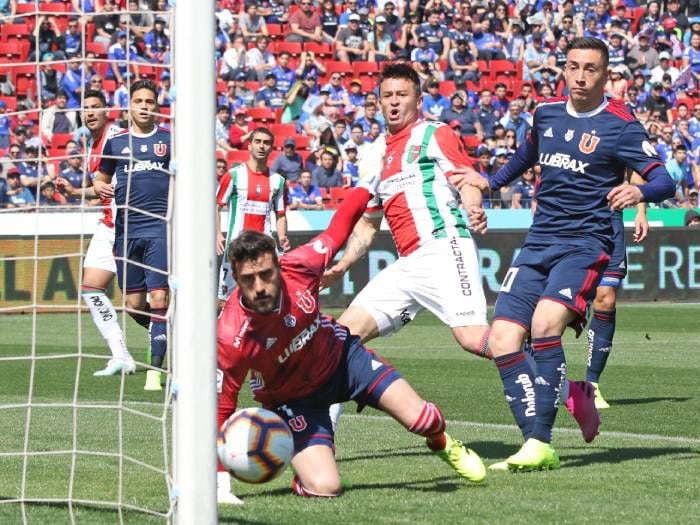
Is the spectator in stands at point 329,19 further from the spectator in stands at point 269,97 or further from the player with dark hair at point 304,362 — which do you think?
the player with dark hair at point 304,362

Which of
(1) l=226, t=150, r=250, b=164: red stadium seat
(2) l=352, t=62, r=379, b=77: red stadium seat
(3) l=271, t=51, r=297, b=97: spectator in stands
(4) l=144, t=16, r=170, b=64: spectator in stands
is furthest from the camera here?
(2) l=352, t=62, r=379, b=77: red stadium seat

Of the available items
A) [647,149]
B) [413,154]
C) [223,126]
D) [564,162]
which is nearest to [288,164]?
[223,126]

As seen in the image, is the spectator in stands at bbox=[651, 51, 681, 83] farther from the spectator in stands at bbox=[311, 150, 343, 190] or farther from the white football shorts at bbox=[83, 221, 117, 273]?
the white football shorts at bbox=[83, 221, 117, 273]

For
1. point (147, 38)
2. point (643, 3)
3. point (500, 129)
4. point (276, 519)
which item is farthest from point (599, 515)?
point (643, 3)

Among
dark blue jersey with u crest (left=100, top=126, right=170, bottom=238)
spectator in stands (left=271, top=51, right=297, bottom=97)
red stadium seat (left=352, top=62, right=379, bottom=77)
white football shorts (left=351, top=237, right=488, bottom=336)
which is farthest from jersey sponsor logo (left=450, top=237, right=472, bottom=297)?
red stadium seat (left=352, top=62, right=379, bottom=77)

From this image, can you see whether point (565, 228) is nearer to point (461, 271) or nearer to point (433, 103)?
point (461, 271)

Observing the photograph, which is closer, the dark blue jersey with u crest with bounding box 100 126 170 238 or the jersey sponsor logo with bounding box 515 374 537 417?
the jersey sponsor logo with bounding box 515 374 537 417

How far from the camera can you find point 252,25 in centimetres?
2559

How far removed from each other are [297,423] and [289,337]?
0.53 metres

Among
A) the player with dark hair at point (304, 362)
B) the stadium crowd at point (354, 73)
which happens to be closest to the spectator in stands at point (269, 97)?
the stadium crowd at point (354, 73)

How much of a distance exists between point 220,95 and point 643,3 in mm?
10801

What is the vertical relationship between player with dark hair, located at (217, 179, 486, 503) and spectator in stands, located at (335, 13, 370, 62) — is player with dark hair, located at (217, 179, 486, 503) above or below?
below

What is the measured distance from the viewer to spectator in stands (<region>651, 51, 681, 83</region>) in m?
27.5

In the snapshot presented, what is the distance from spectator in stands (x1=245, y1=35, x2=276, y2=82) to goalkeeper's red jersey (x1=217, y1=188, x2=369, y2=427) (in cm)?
1852
